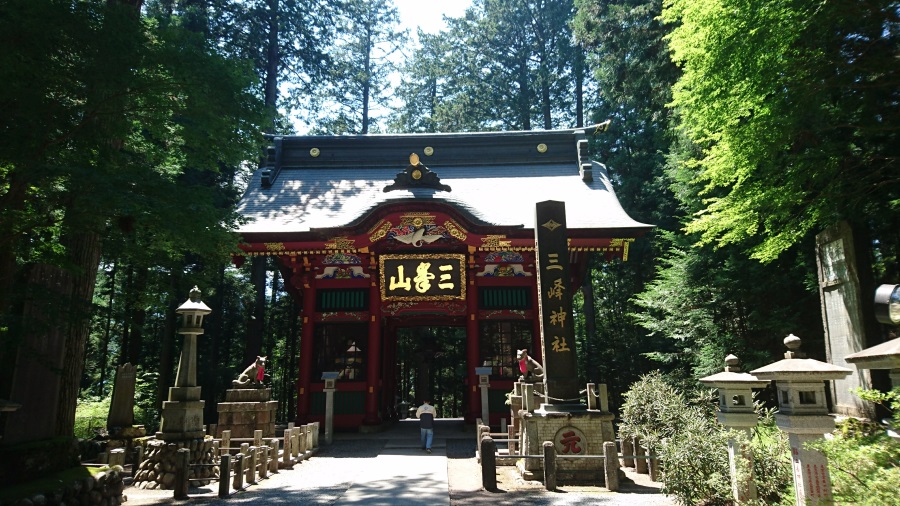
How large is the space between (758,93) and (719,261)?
6.74 m

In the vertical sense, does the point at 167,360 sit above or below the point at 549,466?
above

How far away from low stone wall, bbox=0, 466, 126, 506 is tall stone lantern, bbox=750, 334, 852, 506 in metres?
7.32

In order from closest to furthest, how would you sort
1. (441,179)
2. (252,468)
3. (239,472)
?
(239,472), (252,468), (441,179)

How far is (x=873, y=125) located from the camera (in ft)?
24.9

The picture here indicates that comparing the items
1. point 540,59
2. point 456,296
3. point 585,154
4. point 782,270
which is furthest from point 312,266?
point 540,59

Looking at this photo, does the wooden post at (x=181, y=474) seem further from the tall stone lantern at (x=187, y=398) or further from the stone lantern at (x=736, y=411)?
the stone lantern at (x=736, y=411)

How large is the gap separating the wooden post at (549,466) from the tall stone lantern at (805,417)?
3.38 metres

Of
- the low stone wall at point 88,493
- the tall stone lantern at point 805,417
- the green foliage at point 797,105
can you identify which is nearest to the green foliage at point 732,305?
the green foliage at point 797,105

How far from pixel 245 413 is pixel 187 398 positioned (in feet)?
7.72

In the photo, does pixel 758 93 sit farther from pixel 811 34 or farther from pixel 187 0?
pixel 187 0

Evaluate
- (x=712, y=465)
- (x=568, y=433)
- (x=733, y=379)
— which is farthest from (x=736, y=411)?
(x=568, y=433)

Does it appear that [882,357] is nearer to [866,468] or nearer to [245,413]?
[866,468]

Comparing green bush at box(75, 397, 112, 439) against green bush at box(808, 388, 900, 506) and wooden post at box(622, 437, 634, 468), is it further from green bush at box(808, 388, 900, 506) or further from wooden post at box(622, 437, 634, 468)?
green bush at box(808, 388, 900, 506)

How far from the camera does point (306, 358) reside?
Result: 14156 mm
